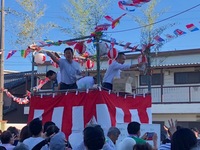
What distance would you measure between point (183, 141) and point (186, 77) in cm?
1824

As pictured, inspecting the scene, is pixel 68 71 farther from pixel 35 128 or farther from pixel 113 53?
pixel 35 128

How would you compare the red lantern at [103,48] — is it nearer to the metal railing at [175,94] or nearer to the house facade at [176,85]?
the house facade at [176,85]

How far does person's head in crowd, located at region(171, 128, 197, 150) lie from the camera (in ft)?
12.0

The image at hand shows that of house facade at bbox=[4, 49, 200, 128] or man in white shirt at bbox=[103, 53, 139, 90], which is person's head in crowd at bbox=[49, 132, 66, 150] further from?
house facade at bbox=[4, 49, 200, 128]

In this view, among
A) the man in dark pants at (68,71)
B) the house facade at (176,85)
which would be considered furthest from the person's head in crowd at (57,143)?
the house facade at (176,85)

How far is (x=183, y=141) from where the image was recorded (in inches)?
145

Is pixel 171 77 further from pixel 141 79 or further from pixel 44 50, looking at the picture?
pixel 44 50

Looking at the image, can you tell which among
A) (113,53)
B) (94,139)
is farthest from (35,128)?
(113,53)

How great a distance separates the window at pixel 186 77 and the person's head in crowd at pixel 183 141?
705 inches

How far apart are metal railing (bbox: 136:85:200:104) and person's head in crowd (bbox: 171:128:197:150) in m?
17.2

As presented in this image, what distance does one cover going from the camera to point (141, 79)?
22.4 m

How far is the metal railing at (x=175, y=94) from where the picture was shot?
68.2 ft

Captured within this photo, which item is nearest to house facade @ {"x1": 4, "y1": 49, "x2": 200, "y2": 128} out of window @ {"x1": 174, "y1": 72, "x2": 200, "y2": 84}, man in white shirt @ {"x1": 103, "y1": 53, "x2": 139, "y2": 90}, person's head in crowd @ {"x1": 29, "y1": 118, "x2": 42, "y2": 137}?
window @ {"x1": 174, "y1": 72, "x2": 200, "y2": 84}

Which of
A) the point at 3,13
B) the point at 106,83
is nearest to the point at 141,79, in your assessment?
the point at 3,13
